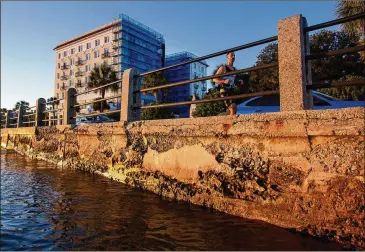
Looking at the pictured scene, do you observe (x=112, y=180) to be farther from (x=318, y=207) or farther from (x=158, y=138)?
(x=318, y=207)

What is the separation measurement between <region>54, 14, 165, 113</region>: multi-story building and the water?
151 feet

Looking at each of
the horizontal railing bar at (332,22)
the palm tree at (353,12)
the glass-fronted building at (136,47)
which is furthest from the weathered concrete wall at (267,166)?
the glass-fronted building at (136,47)

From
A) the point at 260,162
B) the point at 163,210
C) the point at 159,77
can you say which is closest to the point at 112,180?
the point at 163,210

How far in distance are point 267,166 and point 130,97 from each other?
310 centimetres

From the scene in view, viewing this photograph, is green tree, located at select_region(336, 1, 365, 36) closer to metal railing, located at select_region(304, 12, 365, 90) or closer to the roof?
metal railing, located at select_region(304, 12, 365, 90)

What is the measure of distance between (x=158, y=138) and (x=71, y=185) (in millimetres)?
1771

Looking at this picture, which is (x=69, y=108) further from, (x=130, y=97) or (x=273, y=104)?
(x=273, y=104)

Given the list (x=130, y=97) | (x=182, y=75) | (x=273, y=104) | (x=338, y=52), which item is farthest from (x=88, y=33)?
(x=338, y=52)

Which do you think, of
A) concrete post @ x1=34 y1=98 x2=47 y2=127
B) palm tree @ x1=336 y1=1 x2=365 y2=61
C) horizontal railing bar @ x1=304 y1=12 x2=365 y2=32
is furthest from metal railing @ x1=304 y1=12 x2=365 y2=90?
palm tree @ x1=336 y1=1 x2=365 y2=61

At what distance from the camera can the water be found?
220cm

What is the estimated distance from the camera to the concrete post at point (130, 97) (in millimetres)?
4922

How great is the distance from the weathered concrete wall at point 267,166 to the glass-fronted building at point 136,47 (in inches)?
1652

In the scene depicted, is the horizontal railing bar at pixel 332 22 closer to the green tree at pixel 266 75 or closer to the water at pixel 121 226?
the water at pixel 121 226

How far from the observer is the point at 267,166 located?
2.74 m
